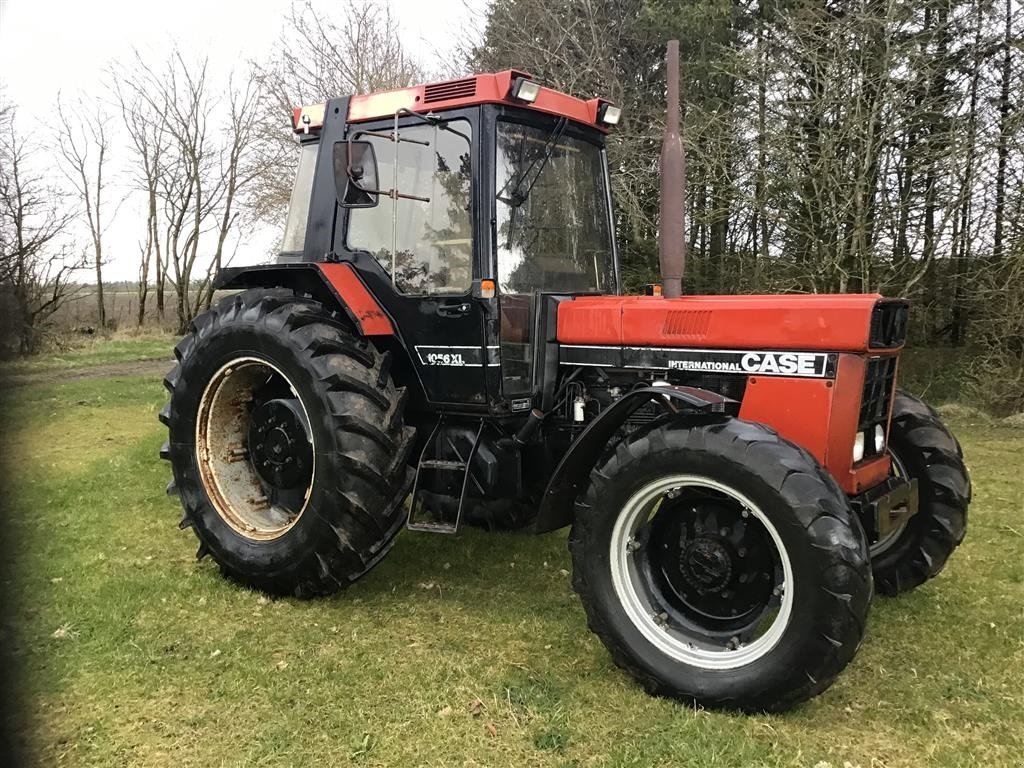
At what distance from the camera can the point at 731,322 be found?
140 inches

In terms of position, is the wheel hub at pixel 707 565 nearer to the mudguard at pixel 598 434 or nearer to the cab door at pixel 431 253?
the mudguard at pixel 598 434

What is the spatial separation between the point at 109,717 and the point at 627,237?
38.5 ft

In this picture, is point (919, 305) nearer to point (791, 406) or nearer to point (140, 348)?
point (791, 406)

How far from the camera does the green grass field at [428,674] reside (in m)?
2.81

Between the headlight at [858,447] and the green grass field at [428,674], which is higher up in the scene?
the headlight at [858,447]

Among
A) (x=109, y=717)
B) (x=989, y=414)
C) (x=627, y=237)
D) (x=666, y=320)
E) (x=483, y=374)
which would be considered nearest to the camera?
(x=109, y=717)

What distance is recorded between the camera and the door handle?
3.99 m

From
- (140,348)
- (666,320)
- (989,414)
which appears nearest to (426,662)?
(666,320)

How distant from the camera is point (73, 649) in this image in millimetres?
3529

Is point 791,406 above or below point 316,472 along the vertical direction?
above

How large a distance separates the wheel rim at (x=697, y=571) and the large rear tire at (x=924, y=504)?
3.64 feet

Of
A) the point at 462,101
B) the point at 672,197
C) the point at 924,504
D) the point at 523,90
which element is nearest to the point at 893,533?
the point at 924,504

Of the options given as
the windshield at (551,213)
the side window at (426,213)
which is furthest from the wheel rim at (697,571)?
the side window at (426,213)

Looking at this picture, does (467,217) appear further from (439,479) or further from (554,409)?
(439,479)
